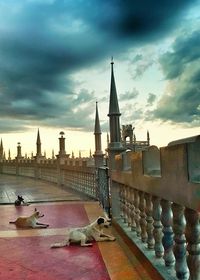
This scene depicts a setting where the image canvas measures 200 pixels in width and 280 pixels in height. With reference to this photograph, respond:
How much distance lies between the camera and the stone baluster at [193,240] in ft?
8.18

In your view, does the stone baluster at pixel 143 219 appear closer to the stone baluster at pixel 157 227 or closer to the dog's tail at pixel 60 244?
the stone baluster at pixel 157 227

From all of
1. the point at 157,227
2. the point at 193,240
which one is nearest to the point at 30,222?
the point at 157,227

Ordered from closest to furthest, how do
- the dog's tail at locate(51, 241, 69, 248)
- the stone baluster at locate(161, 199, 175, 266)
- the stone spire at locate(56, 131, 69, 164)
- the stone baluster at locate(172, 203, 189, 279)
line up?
the stone baluster at locate(172, 203, 189, 279) → the stone baluster at locate(161, 199, 175, 266) → the dog's tail at locate(51, 241, 69, 248) → the stone spire at locate(56, 131, 69, 164)

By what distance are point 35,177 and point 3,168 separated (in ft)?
46.1

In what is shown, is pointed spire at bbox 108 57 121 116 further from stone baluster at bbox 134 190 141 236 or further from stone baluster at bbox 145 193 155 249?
stone baluster at bbox 145 193 155 249

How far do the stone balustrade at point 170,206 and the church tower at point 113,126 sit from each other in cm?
212

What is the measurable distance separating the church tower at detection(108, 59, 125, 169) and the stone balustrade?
2.12 metres

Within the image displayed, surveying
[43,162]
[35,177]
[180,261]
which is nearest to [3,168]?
[35,177]

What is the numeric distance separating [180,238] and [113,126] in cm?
507

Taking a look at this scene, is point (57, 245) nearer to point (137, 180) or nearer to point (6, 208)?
point (137, 180)

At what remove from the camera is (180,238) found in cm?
282

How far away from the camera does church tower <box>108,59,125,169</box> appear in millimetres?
7501

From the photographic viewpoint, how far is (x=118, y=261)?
498cm

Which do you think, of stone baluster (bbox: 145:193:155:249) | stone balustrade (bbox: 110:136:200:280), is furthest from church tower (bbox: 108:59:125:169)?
stone baluster (bbox: 145:193:155:249)
